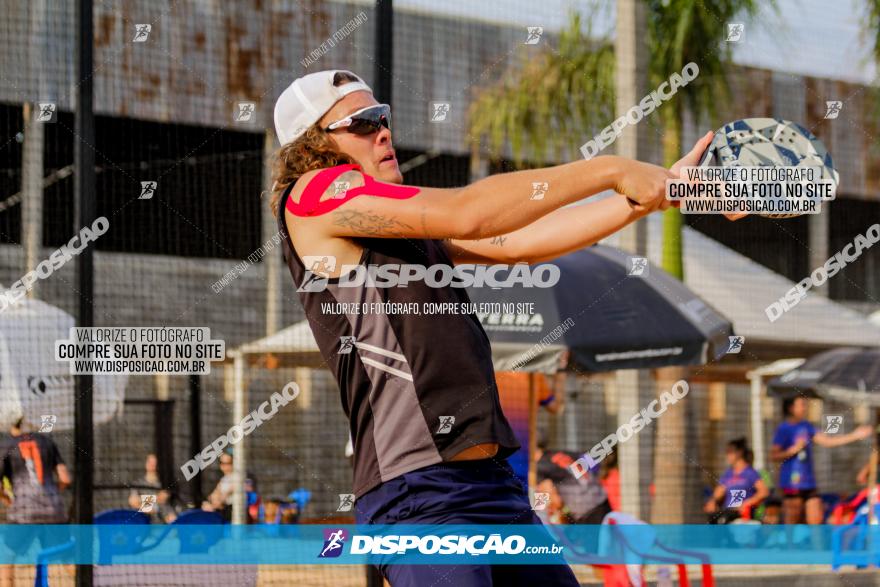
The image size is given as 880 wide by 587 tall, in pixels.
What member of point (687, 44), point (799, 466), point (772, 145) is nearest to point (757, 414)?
point (799, 466)

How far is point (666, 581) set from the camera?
7.04m

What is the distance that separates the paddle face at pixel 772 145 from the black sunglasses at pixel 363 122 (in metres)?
1.18

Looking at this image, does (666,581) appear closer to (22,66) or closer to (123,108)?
(123,108)

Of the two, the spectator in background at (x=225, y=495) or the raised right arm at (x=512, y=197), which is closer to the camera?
the raised right arm at (x=512, y=197)

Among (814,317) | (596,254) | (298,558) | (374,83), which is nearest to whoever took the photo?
(374,83)

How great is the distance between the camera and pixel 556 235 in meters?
3.35

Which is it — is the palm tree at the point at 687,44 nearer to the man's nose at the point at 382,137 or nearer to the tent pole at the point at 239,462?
the tent pole at the point at 239,462

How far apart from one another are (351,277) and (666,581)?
467cm

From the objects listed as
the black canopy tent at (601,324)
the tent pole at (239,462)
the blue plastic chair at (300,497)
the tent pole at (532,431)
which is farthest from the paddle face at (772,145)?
the blue plastic chair at (300,497)

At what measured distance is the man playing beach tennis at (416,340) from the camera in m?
2.76

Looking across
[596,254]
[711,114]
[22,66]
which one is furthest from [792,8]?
[22,66]

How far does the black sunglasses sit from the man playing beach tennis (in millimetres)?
220

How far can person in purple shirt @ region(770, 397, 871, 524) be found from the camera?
9.88m

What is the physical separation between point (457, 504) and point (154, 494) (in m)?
4.21
